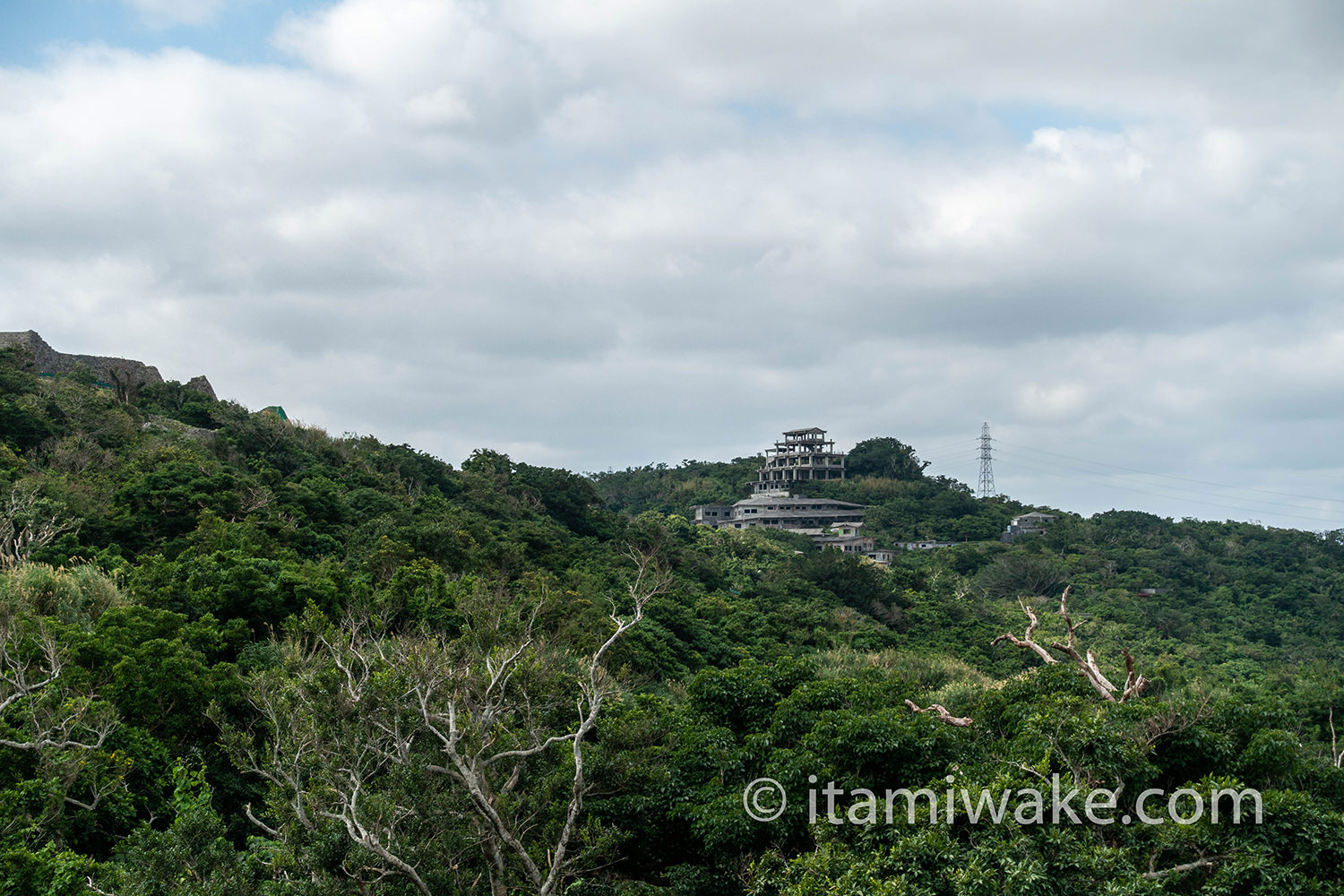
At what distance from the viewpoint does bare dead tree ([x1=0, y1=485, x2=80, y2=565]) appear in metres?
18.5

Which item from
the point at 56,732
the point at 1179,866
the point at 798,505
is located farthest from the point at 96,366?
the point at 798,505

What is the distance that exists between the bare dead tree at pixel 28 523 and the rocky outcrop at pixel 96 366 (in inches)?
626

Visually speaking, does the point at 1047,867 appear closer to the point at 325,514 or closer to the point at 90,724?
the point at 90,724

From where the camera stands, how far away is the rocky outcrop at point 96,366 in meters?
34.0

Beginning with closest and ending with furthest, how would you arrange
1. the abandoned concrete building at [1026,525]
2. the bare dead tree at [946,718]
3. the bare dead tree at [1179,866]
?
the bare dead tree at [1179,866] < the bare dead tree at [946,718] < the abandoned concrete building at [1026,525]

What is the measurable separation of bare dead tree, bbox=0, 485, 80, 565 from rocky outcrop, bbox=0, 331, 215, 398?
15899 millimetres

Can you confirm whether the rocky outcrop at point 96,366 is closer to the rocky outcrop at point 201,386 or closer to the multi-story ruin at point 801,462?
the rocky outcrop at point 201,386

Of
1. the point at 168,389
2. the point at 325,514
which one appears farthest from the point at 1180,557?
the point at 168,389

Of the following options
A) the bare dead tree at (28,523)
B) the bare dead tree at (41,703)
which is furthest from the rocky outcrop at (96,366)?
the bare dead tree at (41,703)

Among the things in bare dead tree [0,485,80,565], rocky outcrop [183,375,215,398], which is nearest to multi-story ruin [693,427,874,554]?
rocky outcrop [183,375,215,398]

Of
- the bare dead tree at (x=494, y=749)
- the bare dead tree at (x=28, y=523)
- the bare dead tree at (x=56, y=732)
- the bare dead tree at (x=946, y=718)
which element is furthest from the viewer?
the bare dead tree at (x=28, y=523)

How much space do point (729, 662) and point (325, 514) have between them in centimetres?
1236

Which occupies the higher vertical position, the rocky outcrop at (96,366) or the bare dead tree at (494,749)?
the rocky outcrop at (96,366)

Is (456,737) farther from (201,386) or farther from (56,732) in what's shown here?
(201,386)
